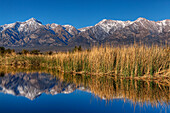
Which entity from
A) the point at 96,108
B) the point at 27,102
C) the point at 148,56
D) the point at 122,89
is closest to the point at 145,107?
the point at 96,108

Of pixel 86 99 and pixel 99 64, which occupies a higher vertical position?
pixel 99 64

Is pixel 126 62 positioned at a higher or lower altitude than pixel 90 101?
higher

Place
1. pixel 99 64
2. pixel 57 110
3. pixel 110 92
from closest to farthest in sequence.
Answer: pixel 57 110 → pixel 110 92 → pixel 99 64

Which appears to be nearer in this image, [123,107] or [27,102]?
[123,107]

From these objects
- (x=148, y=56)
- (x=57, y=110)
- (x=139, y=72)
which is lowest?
(x=57, y=110)

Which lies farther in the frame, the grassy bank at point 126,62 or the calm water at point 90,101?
the grassy bank at point 126,62

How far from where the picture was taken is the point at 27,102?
21.4 ft

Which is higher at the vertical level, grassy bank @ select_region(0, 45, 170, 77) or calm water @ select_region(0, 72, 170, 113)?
grassy bank @ select_region(0, 45, 170, 77)

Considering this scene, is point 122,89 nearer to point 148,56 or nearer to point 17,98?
point 148,56

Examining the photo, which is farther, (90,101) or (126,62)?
(126,62)

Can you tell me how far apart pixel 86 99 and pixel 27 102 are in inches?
97.9

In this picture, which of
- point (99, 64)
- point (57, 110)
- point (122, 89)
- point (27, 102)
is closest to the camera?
point (57, 110)

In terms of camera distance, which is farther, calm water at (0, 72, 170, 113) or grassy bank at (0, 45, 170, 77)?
grassy bank at (0, 45, 170, 77)

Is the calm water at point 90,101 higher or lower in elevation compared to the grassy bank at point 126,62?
lower
